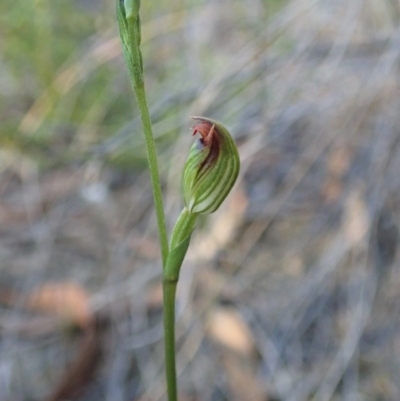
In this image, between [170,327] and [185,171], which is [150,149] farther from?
[170,327]

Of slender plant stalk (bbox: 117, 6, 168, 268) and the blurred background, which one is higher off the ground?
slender plant stalk (bbox: 117, 6, 168, 268)

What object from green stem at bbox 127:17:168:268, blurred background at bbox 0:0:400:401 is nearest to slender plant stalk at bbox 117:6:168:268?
green stem at bbox 127:17:168:268

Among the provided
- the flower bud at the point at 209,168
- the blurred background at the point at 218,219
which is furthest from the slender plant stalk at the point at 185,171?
the blurred background at the point at 218,219

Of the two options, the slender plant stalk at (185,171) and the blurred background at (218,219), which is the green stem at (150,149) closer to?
the slender plant stalk at (185,171)

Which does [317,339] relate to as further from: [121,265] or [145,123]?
[145,123]

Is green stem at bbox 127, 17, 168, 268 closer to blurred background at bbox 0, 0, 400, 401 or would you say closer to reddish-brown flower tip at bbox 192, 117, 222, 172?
reddish-brown flower tip at bbox 192, 117, 222, 172

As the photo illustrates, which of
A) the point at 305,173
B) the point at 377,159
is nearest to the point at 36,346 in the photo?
the point at 305,173
